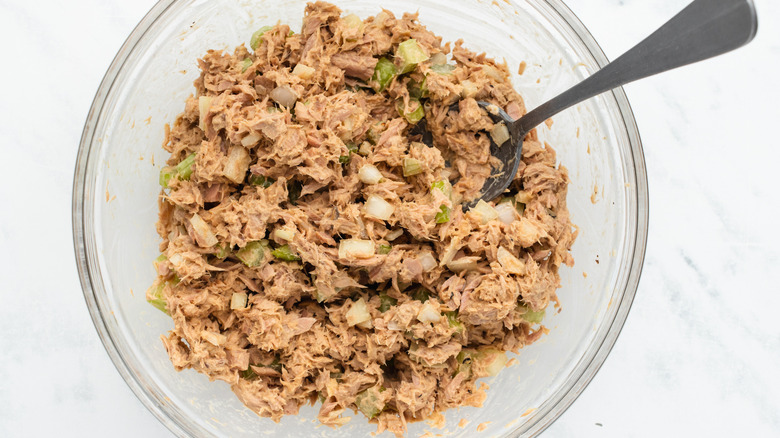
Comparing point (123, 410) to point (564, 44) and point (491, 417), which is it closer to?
point (491, 417)

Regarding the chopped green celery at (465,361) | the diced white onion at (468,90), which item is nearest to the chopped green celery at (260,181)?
the diced white onion at (468,90)

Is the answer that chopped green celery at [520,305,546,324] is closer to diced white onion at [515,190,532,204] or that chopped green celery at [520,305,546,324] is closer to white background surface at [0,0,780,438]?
diced white onion at [515,190,532,204]

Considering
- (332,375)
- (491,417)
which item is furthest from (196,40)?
(491,417)

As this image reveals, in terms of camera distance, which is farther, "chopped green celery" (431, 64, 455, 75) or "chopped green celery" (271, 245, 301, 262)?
"chopped green celery" (431, 64, 455, 75)

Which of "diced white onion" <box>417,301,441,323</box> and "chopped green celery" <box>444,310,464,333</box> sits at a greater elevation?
"diced white onion" <box>417,301,441,323</box>

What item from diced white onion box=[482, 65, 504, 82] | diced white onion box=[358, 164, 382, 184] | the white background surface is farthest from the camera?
the white background surface

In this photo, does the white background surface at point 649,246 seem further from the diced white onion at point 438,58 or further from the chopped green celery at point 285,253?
the chopped green celery at point 285,253

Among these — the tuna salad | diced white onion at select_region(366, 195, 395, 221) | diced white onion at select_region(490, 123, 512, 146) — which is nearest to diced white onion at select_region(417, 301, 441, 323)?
the tuna salad
